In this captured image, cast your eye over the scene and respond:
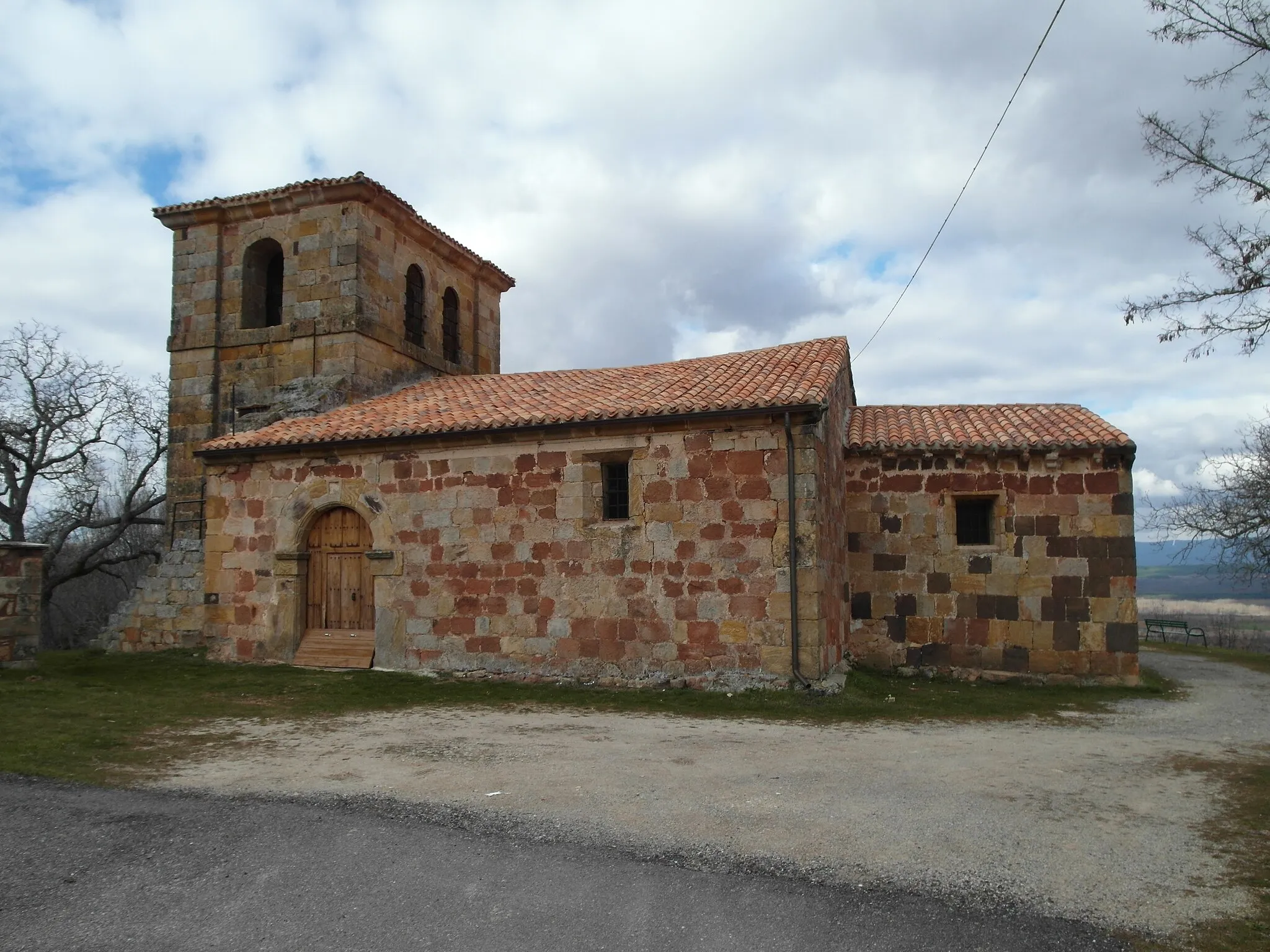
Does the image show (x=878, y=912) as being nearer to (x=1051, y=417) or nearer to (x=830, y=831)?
(x=830, y=831)

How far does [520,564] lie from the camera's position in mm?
11312

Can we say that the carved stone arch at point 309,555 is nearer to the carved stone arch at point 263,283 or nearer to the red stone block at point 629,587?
the red stone block at point 629,587

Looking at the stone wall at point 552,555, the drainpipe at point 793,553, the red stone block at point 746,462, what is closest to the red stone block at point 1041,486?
the stone wall at point 552,555

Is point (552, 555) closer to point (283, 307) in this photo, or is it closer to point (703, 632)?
point (703, 632)

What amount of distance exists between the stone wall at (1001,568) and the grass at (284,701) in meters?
0.52

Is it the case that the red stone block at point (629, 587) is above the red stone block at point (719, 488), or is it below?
below

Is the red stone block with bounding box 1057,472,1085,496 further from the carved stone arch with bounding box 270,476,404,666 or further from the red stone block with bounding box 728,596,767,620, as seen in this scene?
the carved stone arch with bounding box 270,476,404,666

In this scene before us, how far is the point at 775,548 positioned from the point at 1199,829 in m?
5.41

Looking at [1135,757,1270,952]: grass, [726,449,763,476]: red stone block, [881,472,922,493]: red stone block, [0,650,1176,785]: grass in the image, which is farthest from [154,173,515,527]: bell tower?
[1135,757,1270,952]: grass

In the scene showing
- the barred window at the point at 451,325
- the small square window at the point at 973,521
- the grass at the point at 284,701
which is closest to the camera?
the grass at the point at 284,701

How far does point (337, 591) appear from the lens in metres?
12.5

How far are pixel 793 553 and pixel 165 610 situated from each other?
33.1 feet

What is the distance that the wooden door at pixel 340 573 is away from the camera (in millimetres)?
12367

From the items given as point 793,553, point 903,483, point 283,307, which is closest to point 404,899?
point 793,553
